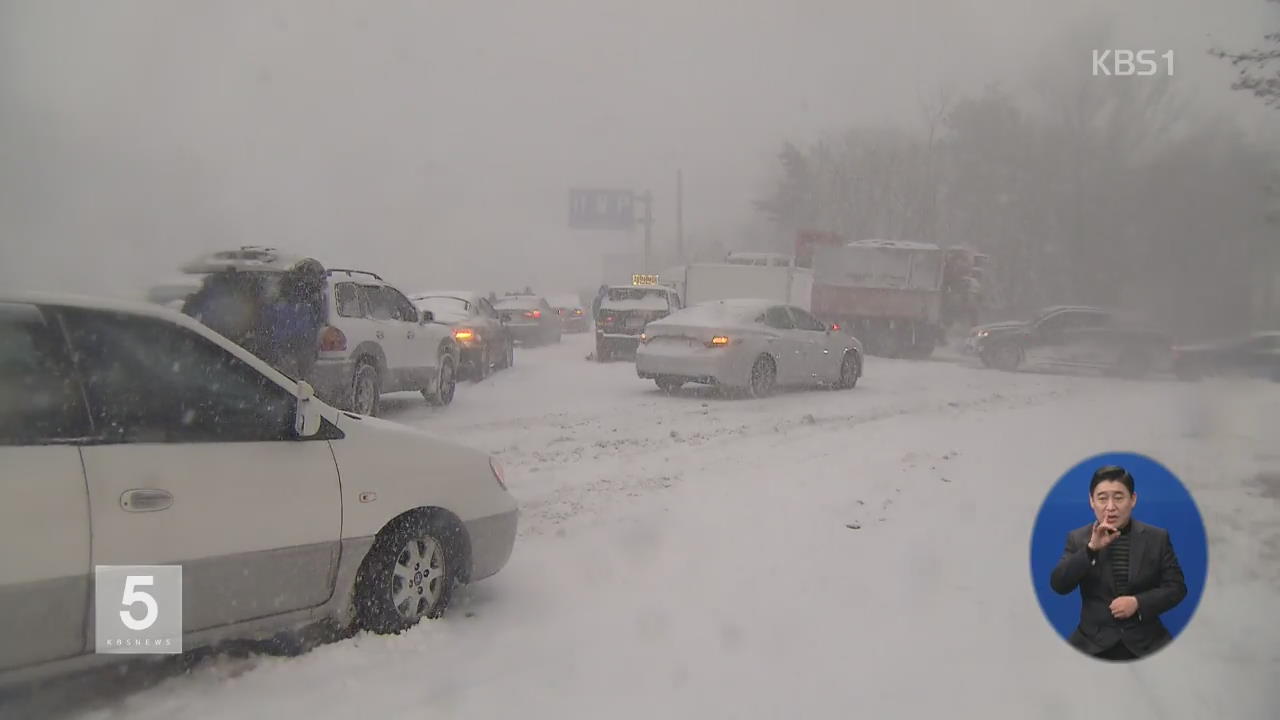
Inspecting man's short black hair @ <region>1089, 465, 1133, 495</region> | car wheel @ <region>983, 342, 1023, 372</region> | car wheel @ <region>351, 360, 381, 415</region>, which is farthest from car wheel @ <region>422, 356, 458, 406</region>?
man's short black hair @ <region>1089, 465, 1133, 495</region>

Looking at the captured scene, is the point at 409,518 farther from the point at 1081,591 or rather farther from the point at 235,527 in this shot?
the point at 1081,591

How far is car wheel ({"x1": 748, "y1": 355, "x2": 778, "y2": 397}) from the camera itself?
12.4 m

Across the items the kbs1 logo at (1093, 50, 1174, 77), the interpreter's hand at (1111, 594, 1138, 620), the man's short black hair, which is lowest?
the interpreter's hand at (1111, 594, 1138, 620)

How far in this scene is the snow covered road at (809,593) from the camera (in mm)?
3590

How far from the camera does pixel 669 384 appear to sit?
42.8ft

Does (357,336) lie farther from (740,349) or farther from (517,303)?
(517,303)

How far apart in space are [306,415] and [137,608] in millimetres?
900

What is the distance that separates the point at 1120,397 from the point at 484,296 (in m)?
10.6

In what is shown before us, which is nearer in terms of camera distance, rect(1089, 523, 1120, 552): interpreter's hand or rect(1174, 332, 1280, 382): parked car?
rect(1089, 523, 1120, 552): interpreter's hand

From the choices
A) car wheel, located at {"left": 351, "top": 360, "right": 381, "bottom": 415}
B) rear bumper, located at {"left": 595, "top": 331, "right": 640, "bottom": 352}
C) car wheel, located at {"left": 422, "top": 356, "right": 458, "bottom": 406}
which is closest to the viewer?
car wheel, located at {"left": 351, "top": 360, "right": 381, "bottom": 415}

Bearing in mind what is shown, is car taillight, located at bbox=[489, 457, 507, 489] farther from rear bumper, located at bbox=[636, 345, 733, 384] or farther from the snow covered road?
rear bumper, located at bbox=[636, 345, 733, 384]

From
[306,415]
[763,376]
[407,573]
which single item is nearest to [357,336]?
[763,376]

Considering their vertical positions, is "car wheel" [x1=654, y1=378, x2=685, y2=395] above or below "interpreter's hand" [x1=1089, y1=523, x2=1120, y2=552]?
below

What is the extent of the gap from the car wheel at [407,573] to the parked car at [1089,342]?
16.4 ft
